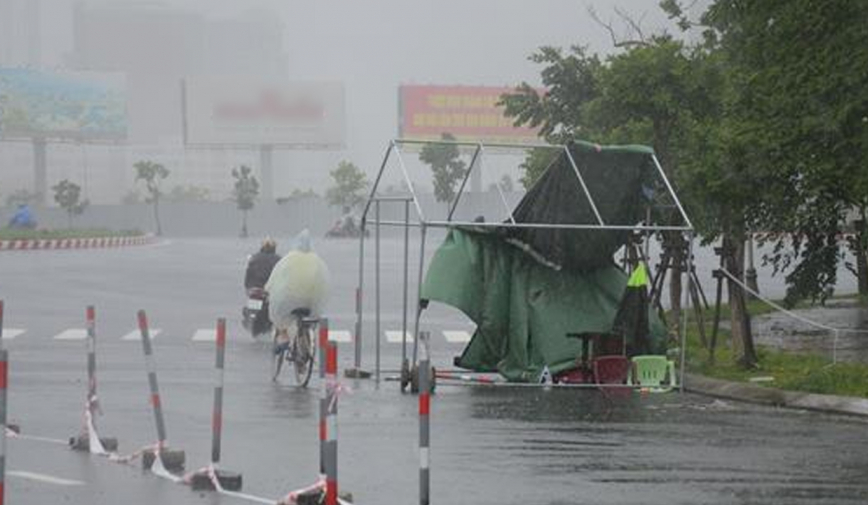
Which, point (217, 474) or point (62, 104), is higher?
point (62, 104)

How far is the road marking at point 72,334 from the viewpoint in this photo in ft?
92.7

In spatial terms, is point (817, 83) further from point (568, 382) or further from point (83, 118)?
point (83, 118)

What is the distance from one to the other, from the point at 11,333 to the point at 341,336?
16.7 ft

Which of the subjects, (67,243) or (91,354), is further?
(67,243)

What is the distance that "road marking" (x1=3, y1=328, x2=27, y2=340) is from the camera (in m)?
28.0

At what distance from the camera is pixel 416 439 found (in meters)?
16.0

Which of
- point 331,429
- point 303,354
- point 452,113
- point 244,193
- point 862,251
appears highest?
point 452,113

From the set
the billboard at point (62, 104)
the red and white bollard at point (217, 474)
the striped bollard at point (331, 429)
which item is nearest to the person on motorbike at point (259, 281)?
the red and white bollard at point (217, 474)

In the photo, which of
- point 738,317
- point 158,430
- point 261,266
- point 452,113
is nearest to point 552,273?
point 738,317

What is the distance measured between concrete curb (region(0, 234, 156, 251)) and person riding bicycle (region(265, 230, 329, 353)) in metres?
49.0

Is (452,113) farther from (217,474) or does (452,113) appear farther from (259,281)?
(217,474)

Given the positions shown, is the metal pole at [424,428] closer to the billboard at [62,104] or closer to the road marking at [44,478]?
the road marking at [44,478]

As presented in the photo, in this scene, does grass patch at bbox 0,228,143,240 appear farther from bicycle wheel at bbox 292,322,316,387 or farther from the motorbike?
bicycle wheel at bbox 292,322,316,387

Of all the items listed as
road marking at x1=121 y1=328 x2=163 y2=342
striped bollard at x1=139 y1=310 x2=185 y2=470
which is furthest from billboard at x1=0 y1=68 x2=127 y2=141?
striped bollard at x1=139 y1=310 x2=185 y2=470
